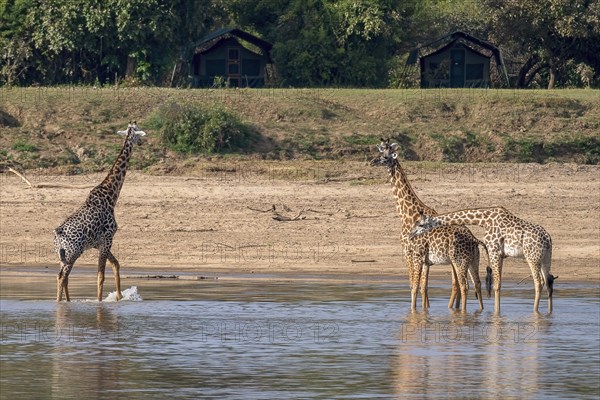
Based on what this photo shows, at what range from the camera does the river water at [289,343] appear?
1270 cm

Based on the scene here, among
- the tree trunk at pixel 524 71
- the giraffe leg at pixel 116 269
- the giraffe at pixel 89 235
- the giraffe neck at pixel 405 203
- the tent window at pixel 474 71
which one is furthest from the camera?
the tree trunk at pixel 524 71

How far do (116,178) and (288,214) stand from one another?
550 cm

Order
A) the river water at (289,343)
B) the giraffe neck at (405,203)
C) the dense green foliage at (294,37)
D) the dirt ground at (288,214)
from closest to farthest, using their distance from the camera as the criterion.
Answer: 1. the river water at (289,343)
2. the giraffe neck at (405,203)
3. the dirt ground at (288,214)
4. the dense green foliage at (294,37)

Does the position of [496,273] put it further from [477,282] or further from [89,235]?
[89,235]

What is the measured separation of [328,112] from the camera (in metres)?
32.6

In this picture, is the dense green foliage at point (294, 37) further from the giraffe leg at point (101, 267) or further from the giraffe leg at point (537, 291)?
the giraffe leg at point (537, 291)

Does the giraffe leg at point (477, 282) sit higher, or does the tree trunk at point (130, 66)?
the tree trunk at point (130, 66)

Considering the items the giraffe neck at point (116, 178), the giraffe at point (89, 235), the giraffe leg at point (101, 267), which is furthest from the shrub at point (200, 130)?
the giraffe leg at point (101, 267)

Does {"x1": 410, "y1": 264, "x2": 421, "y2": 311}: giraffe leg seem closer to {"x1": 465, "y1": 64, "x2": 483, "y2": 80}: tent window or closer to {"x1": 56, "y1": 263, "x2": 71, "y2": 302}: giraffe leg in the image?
{"x1": 56, "y1": 263, "x2": 71, "y2": 302}: giraffe leg

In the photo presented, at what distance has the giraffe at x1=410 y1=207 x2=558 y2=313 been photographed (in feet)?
54.6

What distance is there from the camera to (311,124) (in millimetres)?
31578

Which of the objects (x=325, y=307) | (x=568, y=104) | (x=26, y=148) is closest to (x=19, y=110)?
(x=26, y=148)

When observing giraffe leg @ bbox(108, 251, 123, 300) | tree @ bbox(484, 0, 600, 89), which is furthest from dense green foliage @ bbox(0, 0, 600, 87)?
giraffe leg @ bbox(108, 251, 123, 300)

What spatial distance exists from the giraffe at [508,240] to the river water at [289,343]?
47 centimetres
